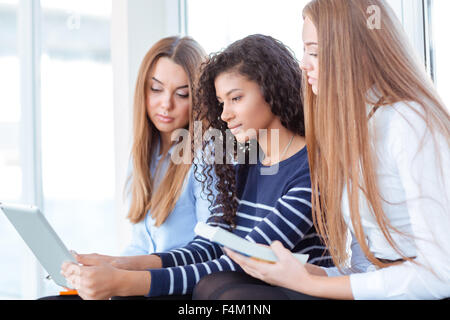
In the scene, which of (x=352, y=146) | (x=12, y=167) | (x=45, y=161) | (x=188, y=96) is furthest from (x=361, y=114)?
(x=12, y=167)

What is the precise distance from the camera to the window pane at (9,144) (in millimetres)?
2463

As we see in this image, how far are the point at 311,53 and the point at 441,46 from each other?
543 millimetres

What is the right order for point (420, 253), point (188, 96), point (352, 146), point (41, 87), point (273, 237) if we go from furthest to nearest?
point (41, 87)
point (188, 96)
point (273, 237)
point (352, 146)
point (420, 253)

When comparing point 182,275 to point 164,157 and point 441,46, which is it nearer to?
point 164,157

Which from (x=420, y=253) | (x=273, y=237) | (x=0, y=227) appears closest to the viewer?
(x=420, y=253)

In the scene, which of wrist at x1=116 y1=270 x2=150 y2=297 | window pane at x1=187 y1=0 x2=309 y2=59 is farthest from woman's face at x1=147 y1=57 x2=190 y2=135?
wrist at x1=116 y1=270 x2=150 y2=297

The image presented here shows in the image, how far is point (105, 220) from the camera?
2.60 m

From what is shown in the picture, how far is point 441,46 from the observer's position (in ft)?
4.56

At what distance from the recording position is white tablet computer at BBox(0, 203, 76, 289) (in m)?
1.03

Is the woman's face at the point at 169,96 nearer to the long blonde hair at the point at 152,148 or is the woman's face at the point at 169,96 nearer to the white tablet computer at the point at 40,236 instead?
the long blonde hair at the point at 152,148

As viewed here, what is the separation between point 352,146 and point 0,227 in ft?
7.12

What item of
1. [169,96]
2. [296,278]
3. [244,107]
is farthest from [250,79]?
[296,278]

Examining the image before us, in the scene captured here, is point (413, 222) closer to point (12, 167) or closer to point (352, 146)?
point (352, 146)

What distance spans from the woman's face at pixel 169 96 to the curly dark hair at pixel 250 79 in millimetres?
109
